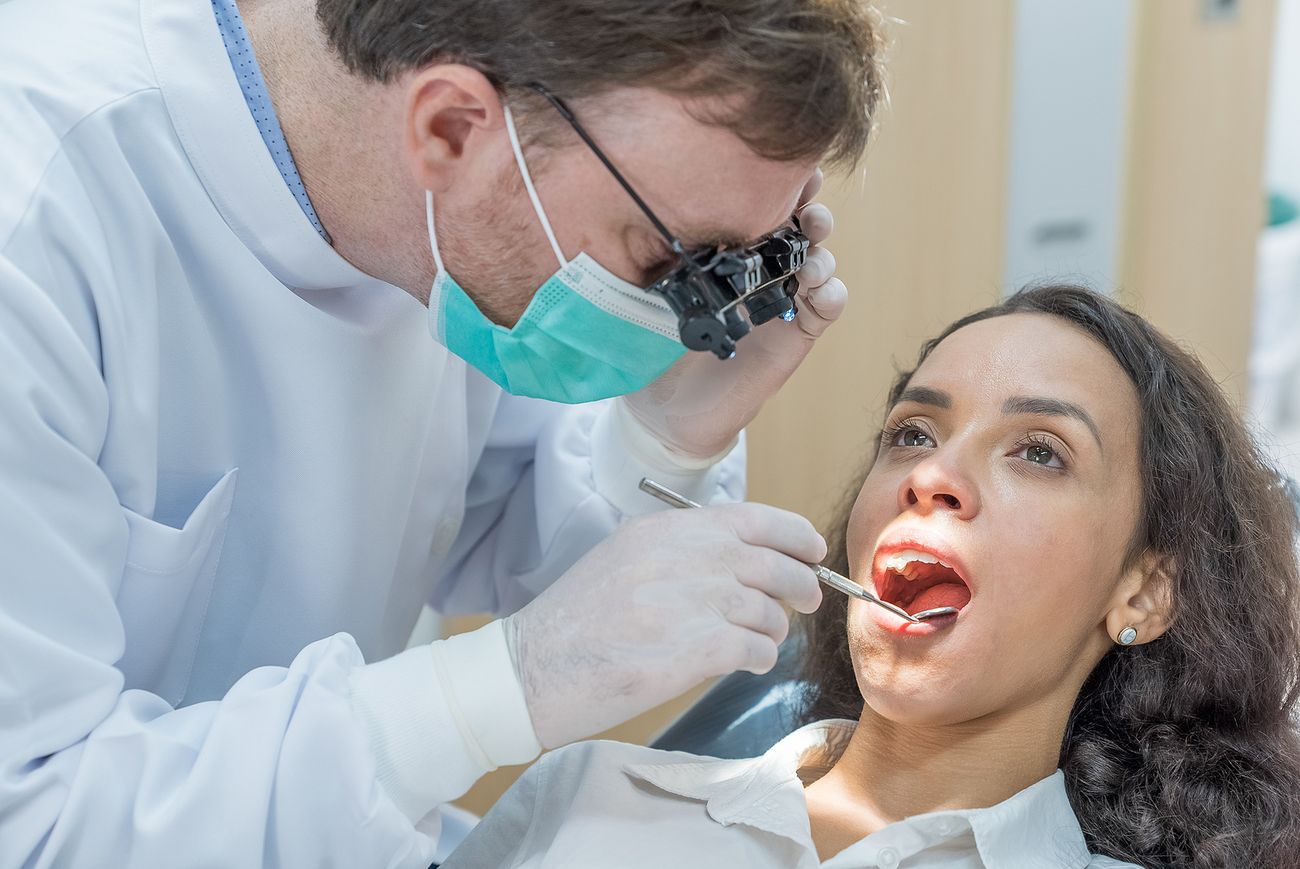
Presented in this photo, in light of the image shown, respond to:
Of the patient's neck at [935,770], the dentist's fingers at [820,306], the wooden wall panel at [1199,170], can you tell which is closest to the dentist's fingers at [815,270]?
the dentist's fingers at [820,306]

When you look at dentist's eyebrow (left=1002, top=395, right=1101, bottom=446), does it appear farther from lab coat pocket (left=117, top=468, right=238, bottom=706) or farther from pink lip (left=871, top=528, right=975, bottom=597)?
lab coat pocket (left=117, top=468, right=238, bottom=706)

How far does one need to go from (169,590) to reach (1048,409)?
102cm

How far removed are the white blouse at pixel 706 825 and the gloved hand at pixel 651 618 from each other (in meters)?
0.18

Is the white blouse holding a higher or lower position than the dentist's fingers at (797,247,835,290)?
lower

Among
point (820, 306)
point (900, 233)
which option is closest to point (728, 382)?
point (820, 306)

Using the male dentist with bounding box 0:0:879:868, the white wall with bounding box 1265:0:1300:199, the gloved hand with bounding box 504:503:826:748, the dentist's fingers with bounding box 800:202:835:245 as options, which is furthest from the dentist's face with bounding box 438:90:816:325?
the white wall with bounding box 1265:0:1300:199

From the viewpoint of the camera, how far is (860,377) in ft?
10.0

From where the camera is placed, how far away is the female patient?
1.46m

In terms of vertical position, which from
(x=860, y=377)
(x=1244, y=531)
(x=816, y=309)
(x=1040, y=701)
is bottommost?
(x=860, y=377)

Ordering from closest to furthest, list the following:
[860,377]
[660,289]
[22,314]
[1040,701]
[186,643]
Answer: [22,314]
[660,289]
[186,643]
[1040,701]
[860,377]

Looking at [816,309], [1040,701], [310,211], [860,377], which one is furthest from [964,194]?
[310,211]

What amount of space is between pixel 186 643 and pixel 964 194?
2.22m

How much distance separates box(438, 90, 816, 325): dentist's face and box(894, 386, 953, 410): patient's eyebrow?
13.9 inches

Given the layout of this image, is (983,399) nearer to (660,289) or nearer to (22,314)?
(660,289)
